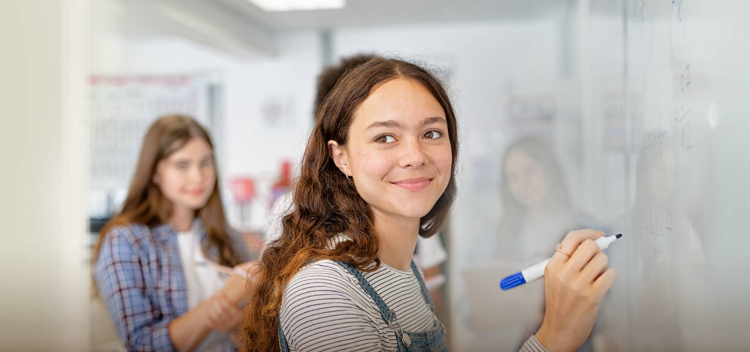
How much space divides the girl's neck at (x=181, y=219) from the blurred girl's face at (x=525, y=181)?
1.38 metres

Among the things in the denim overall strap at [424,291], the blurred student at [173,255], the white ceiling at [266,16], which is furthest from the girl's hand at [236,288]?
the white ceiling at [266,16]

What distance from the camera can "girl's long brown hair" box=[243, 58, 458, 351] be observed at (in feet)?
2.78

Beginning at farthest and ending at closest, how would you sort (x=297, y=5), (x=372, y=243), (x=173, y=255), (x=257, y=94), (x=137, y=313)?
(x=257, y=94) → (x=297, y=5) → (x=173, y=255) → (x=137, y=313) → (x=372, y=243)

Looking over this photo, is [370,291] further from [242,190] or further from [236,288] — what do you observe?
[242,190]

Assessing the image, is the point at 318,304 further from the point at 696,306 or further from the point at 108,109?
the point at 108,109

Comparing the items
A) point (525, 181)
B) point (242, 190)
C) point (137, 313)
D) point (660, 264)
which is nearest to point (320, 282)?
point (660, 264)

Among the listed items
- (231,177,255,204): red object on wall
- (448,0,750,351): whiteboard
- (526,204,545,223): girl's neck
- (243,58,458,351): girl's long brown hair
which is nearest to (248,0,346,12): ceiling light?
(231,177,255,204): red object on wall

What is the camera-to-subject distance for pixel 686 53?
2.12ft

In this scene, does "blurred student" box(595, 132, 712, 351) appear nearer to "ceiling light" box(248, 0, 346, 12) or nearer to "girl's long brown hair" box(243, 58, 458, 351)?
"girl's long brown hair" box(243, 58, 458, 351)

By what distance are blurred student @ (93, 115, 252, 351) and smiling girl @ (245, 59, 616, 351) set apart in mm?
353

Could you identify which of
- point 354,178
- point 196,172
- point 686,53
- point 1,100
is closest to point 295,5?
point 196,172

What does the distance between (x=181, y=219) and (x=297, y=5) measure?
2167mm

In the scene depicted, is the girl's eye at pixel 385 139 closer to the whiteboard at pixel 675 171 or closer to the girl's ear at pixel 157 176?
the whiteboard at pixel 675 171

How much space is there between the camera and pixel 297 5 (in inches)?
140
